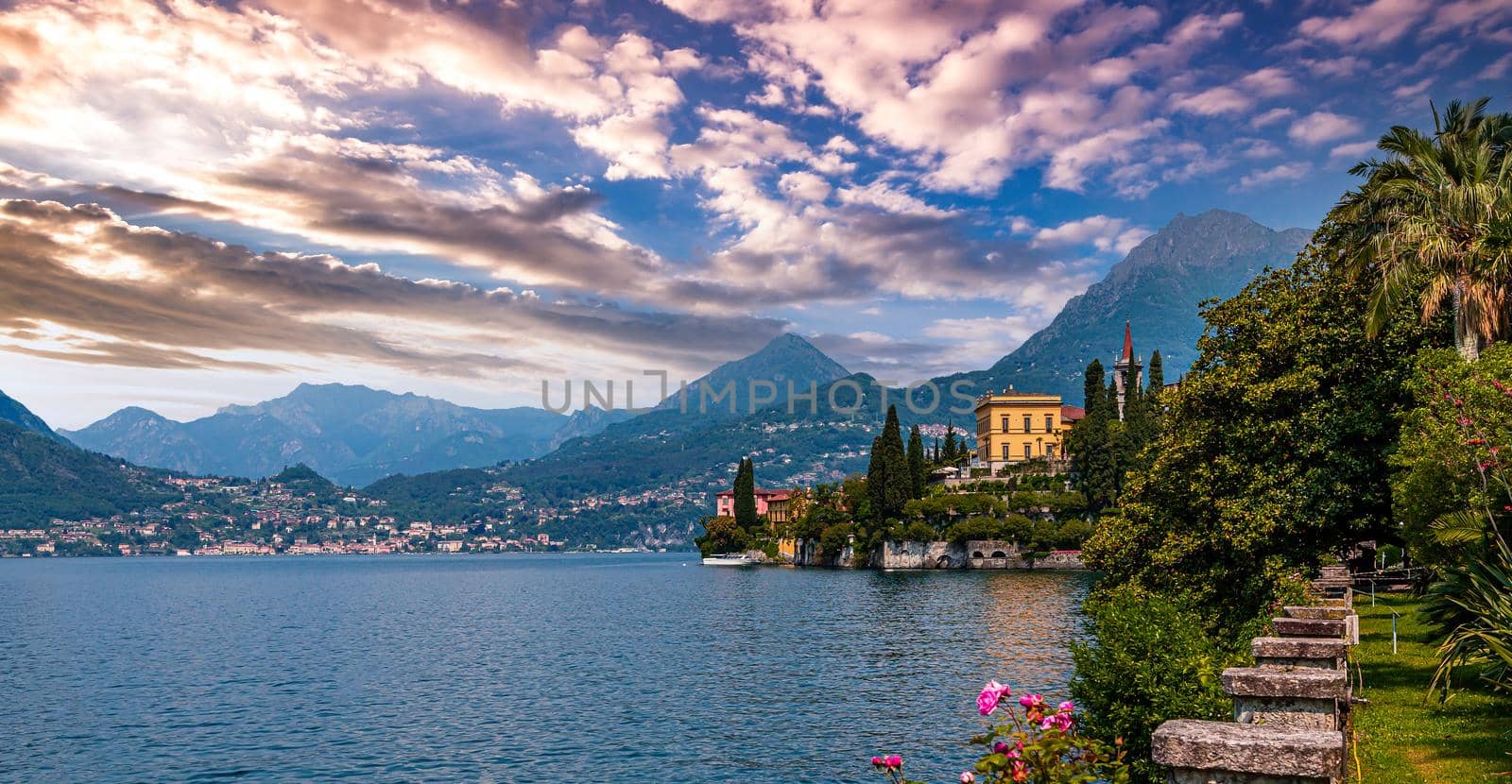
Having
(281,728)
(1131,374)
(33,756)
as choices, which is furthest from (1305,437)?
(1131,374)

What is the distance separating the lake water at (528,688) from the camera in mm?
28375

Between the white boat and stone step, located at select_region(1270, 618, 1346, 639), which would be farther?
the white boat

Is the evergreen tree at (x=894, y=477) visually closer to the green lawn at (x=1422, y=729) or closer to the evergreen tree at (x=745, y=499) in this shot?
the evergreen tree at (x=745, y=499)

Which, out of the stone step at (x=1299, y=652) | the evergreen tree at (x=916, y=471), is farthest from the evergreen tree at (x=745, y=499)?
the stone step at (x=1299, y=652)

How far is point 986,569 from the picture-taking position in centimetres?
12356

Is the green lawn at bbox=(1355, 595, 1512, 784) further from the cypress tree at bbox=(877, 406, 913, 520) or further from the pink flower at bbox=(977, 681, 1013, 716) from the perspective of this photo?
the cypress tree at bbox=(877, 406, 913, 520)

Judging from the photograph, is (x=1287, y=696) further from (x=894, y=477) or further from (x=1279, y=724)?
(x=894, y=477)

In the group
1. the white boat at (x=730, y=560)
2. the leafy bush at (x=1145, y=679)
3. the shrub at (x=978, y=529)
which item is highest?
the leafy bush at (x=1145, y=679)

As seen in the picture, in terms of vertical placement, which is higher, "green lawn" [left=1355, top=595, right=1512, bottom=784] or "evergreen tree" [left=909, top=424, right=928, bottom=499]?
"evergreen tree" [left=909, top=424, right=928, bottom=499]

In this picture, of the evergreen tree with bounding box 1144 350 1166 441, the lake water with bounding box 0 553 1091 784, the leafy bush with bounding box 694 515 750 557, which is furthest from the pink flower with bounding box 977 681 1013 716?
the leafy bush with bounding box 694 515 750 557

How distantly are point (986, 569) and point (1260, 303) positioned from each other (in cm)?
9830

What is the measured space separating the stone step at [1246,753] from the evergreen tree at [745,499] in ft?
530

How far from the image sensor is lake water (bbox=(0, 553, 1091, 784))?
28375 mm

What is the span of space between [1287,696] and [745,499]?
168 meters
